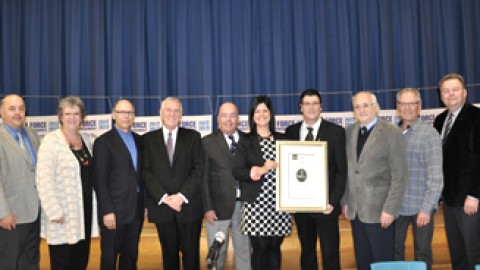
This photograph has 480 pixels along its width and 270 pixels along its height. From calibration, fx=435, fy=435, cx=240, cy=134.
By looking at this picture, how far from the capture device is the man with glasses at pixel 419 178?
11.3ft

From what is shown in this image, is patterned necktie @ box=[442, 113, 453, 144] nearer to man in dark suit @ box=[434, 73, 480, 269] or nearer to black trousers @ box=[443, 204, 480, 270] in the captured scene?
man in dark suit @ box=[434, 73, 480, 269]

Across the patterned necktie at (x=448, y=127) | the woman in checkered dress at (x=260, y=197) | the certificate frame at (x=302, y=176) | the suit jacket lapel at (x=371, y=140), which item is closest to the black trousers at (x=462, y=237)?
the patterned necktie at (x=448, y=127)

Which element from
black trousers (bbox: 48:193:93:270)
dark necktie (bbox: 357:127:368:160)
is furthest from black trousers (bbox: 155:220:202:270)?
dark necktie (bbox: 357:127:368:160)

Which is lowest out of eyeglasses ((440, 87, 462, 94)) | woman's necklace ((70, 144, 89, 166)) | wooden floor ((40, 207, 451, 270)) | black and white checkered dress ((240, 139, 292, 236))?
wooden floor ((40, 207, 451, 270))

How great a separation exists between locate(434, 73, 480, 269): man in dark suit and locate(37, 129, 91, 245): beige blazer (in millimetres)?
2992

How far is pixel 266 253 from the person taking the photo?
3406 millimetres

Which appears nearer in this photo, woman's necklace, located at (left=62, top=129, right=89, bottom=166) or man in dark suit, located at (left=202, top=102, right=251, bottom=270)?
woman's necklace, located at (left=62, top=129, right=89, bottom=166)

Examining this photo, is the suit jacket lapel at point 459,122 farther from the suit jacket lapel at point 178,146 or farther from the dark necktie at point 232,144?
the suit jacket lapel at point 178,146

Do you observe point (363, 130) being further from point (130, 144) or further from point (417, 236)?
point (130, 144)

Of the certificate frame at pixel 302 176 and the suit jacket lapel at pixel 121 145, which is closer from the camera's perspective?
the certificate frame at pixel 302 176

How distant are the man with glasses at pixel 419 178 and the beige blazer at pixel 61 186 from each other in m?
2.64

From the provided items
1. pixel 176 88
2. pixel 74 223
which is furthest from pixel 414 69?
pixel 74 223

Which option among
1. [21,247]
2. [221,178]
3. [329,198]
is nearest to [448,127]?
[329,198]

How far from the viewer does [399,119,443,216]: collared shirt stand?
3.42 meters
